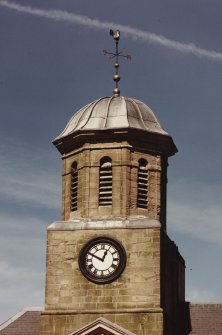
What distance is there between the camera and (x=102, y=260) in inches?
1330

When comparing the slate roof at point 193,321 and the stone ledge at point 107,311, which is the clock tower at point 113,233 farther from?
the slate roof at point 193,321

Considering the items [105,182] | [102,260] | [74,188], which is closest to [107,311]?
[102,260]

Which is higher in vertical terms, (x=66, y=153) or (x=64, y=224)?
(x=66, y=153)

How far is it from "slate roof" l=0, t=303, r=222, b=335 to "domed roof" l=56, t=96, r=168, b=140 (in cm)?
718

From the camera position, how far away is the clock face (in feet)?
110

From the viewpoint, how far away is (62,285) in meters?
33.7

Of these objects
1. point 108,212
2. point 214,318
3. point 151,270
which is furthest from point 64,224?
point 214,318

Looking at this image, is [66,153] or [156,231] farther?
[66,153]

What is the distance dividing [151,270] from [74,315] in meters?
3.31

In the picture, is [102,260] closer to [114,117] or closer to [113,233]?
[113,233]

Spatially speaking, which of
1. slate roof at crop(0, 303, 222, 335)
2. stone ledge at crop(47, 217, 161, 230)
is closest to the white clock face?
stone ledge at crop(47, 217, 161, 230)

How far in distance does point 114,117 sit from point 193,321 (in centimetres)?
870

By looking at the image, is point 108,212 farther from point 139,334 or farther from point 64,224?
point 139,334

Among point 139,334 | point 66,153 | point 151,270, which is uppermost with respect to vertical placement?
point 66,153
